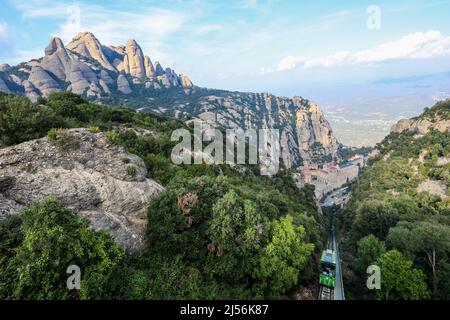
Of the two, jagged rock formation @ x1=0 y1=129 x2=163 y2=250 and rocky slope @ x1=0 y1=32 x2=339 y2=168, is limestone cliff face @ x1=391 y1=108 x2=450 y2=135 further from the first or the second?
jagged rock formation @ x1=0 y1=129 x2=163 y2=250

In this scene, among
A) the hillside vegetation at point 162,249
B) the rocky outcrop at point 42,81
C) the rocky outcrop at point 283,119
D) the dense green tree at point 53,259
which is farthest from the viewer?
the rocky outcrop at point 283,119

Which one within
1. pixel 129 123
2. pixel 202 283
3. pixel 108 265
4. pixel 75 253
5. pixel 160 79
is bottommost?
pixel 202 283

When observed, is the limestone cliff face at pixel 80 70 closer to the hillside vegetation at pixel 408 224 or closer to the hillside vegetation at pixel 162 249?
the hillside vegetation at pixel 162 249

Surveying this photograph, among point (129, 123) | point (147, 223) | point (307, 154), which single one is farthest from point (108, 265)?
point (307, 154)

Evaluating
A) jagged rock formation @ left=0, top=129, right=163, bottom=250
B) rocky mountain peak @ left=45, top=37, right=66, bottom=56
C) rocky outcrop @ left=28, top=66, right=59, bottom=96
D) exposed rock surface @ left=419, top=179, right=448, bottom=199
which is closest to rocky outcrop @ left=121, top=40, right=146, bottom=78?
rocky mountain peak @ left=45, top=37, right=66, bottom=56

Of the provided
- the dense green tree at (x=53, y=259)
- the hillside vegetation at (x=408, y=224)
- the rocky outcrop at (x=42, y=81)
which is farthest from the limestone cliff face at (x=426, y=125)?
the rocky outcrop at (x=42, y=81)

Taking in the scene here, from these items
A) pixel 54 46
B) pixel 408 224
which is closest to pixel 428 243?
pixel 408 224
